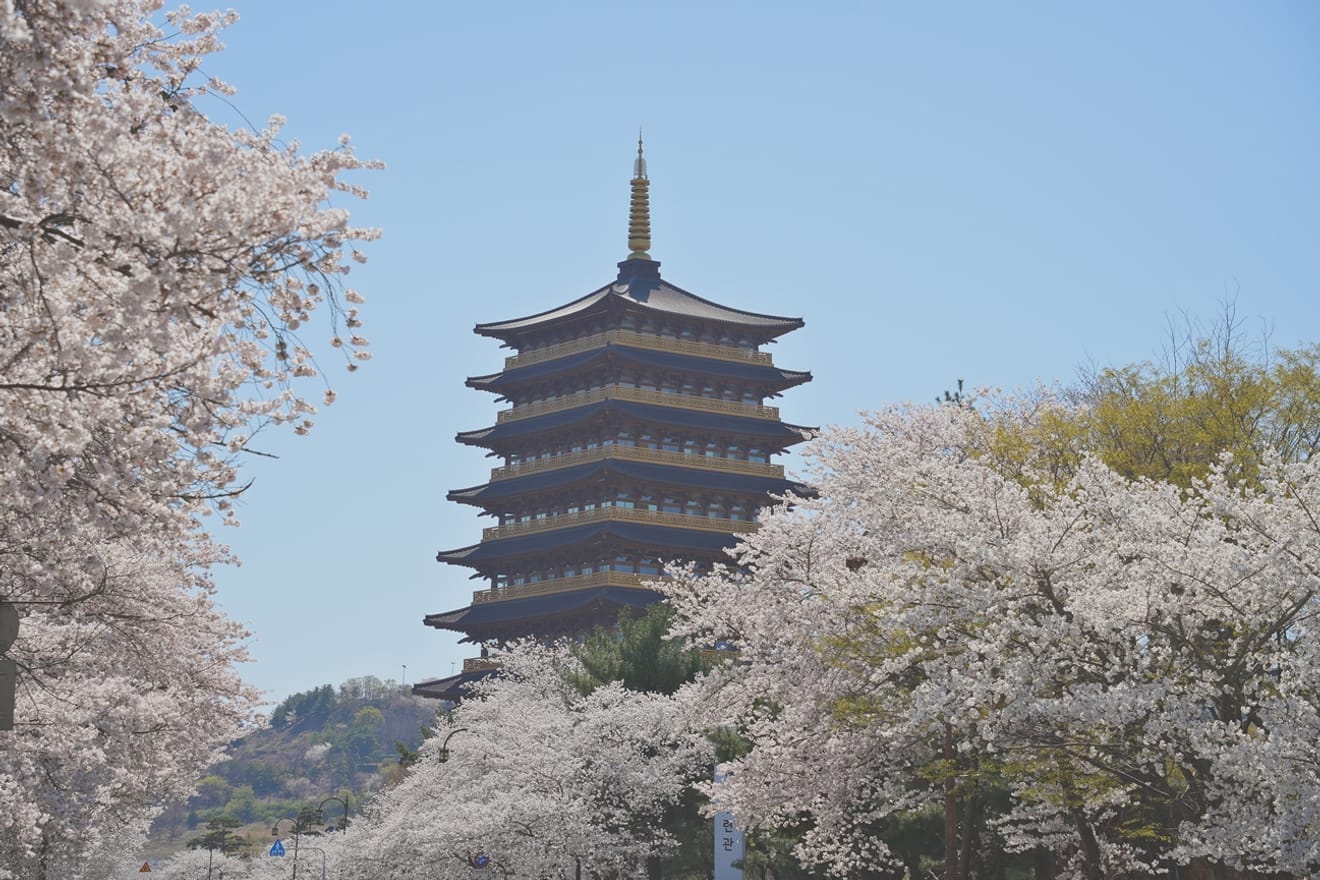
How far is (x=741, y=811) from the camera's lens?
29.9 metres

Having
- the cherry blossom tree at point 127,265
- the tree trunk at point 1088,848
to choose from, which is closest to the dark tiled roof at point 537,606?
the tree trunk at point 1088,848

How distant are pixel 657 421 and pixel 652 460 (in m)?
1.99

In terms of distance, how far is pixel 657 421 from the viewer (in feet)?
227

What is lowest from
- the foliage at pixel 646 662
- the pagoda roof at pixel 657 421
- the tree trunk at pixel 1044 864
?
the tree trunk at pixel 1044 864

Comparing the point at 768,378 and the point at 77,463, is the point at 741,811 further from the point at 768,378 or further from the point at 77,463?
the point at 768,378

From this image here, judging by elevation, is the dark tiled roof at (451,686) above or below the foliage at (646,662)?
above

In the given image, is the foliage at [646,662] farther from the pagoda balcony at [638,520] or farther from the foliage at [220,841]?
the foliage at [220,841]

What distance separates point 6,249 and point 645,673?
117 feet

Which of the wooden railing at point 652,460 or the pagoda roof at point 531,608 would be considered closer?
the pagoda roof at point 531,608

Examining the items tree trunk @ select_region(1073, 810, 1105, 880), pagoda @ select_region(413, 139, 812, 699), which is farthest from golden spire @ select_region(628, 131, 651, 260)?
tree trunk @ select_region(1073, 810, 1105, 880)

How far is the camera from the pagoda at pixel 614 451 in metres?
66.1

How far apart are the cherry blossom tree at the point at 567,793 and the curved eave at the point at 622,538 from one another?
2275 centimetres

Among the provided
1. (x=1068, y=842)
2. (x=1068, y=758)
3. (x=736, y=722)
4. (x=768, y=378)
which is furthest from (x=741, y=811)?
(x=768, y=378)

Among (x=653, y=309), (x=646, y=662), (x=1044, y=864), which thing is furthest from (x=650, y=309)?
(x=1044, y=864)
